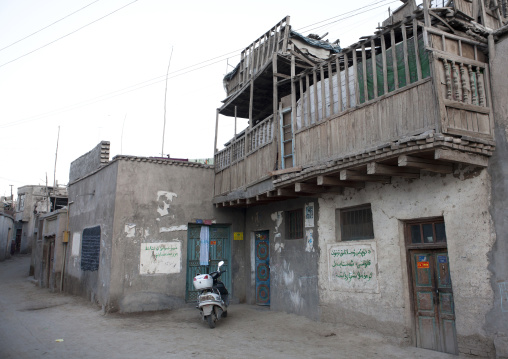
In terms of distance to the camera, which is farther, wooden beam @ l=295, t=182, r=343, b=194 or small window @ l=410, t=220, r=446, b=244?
wooden beam @ l=295, t=182, r=343, b=194

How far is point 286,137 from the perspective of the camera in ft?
31.1

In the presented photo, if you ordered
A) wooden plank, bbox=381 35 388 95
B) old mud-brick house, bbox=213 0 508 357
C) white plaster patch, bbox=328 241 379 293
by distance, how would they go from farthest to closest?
white plaster patch, bbox=328 241 379 293 < wooden plank, bbox=381 35 388 95 < old mud-brick house, bbox=213 0 508 357

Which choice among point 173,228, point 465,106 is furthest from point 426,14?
point 173,228

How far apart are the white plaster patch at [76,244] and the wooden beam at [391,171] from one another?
38.6ft

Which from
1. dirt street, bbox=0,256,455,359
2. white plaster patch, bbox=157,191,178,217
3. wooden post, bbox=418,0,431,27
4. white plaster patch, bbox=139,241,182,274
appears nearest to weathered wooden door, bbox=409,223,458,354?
dirt street, bbox=0,256,455,359

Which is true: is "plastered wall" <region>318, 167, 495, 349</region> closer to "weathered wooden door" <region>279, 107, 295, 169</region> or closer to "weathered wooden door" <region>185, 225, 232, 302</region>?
"weathered wooden door" <region>279, 107, 295, 169</region>

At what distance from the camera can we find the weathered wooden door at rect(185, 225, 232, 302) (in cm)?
1172

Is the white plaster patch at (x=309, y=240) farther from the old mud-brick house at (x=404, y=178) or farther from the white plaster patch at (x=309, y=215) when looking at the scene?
the white plaster patch at (x=309, y=215)

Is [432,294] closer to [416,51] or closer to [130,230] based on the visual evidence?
[416,51]

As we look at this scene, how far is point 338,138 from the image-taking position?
7.77 metres

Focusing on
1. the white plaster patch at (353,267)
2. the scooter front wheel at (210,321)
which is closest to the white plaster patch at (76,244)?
the scooter front wheel at (210,321)

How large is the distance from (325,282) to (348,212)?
5.65ft

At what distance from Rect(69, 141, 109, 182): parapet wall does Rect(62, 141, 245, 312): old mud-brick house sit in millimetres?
144

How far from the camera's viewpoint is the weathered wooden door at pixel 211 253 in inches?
461
